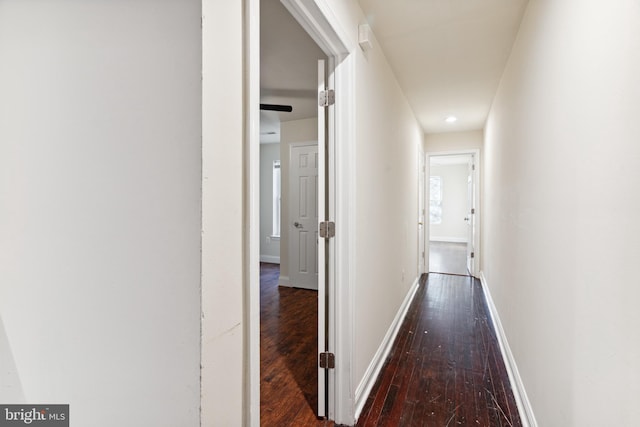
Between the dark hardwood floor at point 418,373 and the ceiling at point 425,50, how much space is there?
7.95 feet

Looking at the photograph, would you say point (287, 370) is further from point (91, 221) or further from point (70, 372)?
point (91, 221)

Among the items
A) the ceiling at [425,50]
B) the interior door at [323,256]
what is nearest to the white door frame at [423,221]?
the ceiling at [425,50]

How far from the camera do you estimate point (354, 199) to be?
1788 millimetres

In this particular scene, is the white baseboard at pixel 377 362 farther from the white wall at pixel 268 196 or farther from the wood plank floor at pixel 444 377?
the white wall at pixel 268 196

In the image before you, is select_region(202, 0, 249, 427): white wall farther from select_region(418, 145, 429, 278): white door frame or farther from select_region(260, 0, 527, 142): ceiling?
select_region(418, 145, 429, 278): white door frame

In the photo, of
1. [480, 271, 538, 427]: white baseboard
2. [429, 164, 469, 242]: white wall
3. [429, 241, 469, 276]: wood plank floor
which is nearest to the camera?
[480, 271, 538, 427]: white baseboard

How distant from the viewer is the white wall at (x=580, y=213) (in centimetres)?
82

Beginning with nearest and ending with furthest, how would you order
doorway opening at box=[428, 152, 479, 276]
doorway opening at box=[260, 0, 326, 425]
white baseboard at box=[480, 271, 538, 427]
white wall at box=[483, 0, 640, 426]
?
white wall at box=[483, 0, 640, 426]
white baseboard at box=[480, 271, 538, 427]
doorway opening at box=[260, 0, 326, 425]
doorway opening at box=[428, 152, 479, 276]

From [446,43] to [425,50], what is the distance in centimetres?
18

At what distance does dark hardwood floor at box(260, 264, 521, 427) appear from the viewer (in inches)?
72.3

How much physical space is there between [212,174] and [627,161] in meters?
1.05

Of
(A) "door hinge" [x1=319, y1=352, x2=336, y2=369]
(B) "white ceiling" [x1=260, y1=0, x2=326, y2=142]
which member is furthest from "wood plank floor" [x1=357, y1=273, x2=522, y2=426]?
(B) "white ceiling" [x1=260, y1=0, x2=326, y2=142]

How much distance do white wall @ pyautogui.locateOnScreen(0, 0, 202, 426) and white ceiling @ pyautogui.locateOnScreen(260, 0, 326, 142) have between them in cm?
157

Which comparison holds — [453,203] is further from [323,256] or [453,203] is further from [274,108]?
[323,256]
